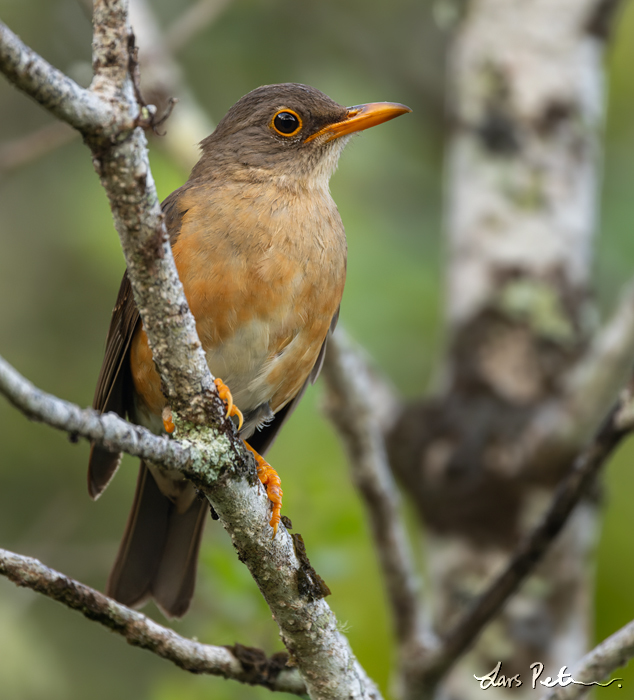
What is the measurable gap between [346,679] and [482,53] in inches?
150

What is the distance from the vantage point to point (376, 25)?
8906 mm

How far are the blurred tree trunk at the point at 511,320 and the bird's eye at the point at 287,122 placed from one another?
4.59 feet

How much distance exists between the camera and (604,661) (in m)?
2.66

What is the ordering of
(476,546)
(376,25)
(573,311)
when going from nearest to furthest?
(476,546) → (573,311) → (376,25)

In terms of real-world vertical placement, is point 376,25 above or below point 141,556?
above

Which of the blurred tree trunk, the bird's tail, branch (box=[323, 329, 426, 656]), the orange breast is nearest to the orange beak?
the orange breast

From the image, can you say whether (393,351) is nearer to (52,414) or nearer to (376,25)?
(376,25)

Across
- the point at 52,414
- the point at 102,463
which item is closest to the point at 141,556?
the point at 102,463

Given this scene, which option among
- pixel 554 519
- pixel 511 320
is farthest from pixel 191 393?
pixel 511 320

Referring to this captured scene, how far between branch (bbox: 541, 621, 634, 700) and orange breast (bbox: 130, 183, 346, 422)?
163cm

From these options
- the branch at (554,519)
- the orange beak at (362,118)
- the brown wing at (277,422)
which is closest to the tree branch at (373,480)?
the brown wing at (277,422)

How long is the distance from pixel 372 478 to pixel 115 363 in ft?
4.29

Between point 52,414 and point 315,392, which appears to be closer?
point 52,414

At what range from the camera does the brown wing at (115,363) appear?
3.63 metres
